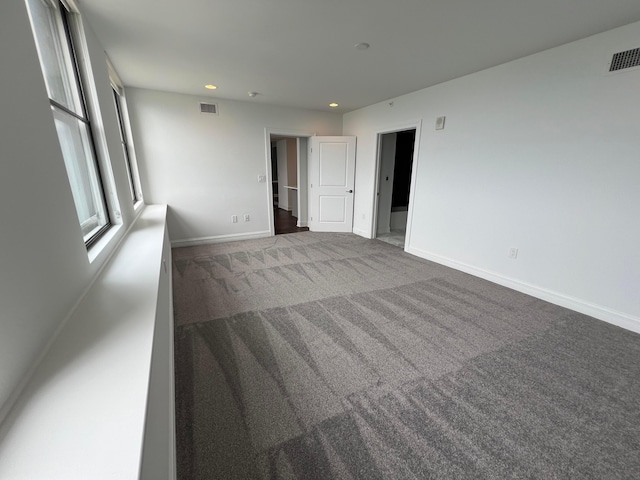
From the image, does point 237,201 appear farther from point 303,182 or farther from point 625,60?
point 625,60

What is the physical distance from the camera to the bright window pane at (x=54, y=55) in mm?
1518

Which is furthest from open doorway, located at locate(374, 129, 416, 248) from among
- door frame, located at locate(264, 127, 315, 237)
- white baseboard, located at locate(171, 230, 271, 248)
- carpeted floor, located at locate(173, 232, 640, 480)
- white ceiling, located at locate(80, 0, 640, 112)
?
carpeted floor, located at locate(173, 232, 640, 480)

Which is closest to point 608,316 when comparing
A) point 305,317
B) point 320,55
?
point 305,317

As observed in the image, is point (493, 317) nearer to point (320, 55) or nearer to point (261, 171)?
point (320, 55)

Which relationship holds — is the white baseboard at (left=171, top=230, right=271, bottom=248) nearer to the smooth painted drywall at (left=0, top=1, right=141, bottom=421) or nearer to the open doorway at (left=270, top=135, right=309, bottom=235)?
the open doorway at (left=270, top=135, right=309, bottom=235)

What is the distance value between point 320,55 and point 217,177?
111 inches

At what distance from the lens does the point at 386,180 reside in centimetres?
548

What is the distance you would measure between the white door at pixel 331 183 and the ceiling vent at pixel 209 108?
1.87 metres

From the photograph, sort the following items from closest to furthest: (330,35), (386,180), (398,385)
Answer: (398,385), (330,35), (386,180)

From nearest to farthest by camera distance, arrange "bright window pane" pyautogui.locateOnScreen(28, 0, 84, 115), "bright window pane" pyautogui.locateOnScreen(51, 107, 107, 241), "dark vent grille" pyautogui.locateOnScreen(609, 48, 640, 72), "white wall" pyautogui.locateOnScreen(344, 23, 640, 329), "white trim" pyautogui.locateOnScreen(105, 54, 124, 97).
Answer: "bright window pane" pyautogui.locateOnScreen(28, 0, 84, 115)
"bright window pane" pyautogui.locateOnScreen(51, 107, 107, 241)
"dark vent grille" pyautogui.locateOnScreen(609, 48, 640, 72)
"white wall" pyautogui.locateOnScreen(344, 23, 640, 329)
"white trim" pyautogui.locateOnScreen(105, 54, 124, 97)

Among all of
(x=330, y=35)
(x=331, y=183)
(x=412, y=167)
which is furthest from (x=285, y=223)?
(x=330, y=35)

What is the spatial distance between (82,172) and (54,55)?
759 mm

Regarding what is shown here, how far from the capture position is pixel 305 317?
2.49 metres

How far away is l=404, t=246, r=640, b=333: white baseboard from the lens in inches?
93.6
